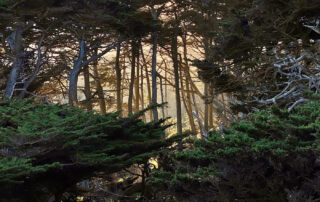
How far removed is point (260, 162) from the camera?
16.3ft

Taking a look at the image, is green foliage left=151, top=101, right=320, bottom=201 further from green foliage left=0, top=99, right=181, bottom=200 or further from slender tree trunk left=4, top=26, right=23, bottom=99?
slender tree trunk left=4, top=26, right=23, bottom=99

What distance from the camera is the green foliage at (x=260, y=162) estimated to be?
461cm

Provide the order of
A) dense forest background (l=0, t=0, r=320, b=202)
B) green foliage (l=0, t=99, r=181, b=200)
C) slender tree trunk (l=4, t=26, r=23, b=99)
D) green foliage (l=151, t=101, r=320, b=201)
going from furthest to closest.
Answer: slender tree trunk (l=4, t=26, r=23, b=99) → green foliage (l=0, t=99, r=181, b=200) → dense forest background (l=0, t=0, r=320, b=202) → green foliage (l=151, t=101, r=320, b=201)

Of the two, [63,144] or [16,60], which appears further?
[16,60]

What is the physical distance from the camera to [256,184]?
493cm

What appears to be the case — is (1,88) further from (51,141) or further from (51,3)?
(51,141)

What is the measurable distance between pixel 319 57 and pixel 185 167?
4244 mm

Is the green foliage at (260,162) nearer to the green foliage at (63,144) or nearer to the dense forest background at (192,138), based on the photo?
the dense forest background at (192,138)

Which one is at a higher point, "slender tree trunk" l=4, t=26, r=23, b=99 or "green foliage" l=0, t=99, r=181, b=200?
"slender tree trunk" l=4, t=26, r=23, b=99

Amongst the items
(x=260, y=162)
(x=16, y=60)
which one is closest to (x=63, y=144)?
(x=260, y=162)

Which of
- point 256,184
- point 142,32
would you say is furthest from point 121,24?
point 256,184

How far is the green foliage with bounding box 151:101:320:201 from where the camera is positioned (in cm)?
461

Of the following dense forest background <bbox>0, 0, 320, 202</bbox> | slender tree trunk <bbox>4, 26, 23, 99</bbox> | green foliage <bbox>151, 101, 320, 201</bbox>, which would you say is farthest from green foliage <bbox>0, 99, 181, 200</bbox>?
slender tree trunk <bbox>4, 26, 23, 99</bbox>

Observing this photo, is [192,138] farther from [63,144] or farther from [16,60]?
[16,60]
